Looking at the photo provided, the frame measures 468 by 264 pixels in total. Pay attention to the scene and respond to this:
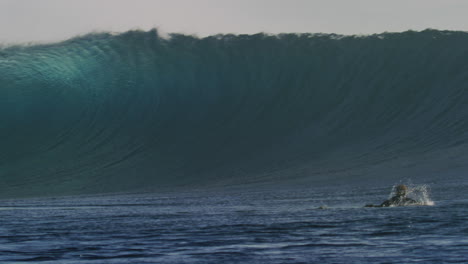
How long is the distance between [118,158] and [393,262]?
74.1m

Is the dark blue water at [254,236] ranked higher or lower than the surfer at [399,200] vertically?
lower

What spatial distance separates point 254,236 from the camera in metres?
Answer: 31.7

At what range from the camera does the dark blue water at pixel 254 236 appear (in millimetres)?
25891

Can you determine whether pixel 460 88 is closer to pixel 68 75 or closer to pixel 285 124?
pixel 285 124

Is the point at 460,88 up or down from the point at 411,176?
up

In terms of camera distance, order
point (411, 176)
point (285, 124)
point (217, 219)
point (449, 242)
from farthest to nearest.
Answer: point (285, 124) < point (411, 176) < point (217, 219) < point (449, 242)

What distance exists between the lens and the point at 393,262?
23781mm

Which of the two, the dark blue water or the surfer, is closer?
the dark blue water

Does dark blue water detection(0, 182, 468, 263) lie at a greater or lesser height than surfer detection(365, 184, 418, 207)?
lesser

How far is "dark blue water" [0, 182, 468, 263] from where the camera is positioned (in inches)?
1019

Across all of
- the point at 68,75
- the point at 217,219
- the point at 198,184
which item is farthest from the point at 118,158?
the point at 217,219

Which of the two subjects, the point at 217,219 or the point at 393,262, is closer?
the point at 393,262

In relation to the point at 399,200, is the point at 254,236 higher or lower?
lower

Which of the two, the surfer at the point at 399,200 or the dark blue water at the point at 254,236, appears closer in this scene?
the dark blue water at the point at 254,236
